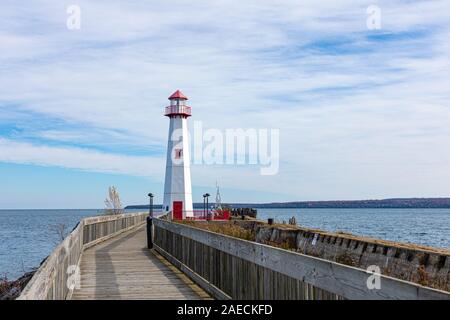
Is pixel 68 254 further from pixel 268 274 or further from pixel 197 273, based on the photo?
pixel 268 274

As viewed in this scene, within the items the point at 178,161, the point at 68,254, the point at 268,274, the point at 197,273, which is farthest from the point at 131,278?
the point at 178,161

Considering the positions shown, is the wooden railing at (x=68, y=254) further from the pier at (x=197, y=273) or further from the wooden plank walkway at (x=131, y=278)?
the wooden plank walkway at (x=131, y=278)

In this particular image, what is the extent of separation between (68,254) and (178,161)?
36689 millimetres

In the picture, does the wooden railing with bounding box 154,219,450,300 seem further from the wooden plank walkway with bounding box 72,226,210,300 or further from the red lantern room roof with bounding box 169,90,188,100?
the red lantern room roof with bounding box 169,90,188,100

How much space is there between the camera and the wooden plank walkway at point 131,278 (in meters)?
11.1

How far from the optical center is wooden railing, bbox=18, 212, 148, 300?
5.59m

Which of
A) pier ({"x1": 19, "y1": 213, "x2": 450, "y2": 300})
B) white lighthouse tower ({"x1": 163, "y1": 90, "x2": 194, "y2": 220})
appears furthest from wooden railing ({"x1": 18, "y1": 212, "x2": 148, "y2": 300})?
white lighthouse tower ({"x1": 163, "y1": 90, "x2": 194, "y2": 220})

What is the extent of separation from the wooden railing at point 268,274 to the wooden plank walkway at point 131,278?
0.39 meters

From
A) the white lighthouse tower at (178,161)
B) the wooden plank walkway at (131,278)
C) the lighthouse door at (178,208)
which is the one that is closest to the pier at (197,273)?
the wooden plank walkway at (131,278)

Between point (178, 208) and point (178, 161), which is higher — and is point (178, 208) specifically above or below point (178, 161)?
below

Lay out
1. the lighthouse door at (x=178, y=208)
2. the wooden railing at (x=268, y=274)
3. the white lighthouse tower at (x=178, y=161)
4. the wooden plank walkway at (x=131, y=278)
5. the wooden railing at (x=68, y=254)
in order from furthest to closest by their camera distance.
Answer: the white lighthouse tower at (x=178, y=161) < the lighthouse door at (x=178, y=208) < the wooden plank walkway at (x=131, y=278) < the wooden railing at (x=68, y=254) < the wooden railing at (x=268, y=274)

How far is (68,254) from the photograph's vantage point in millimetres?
9695
